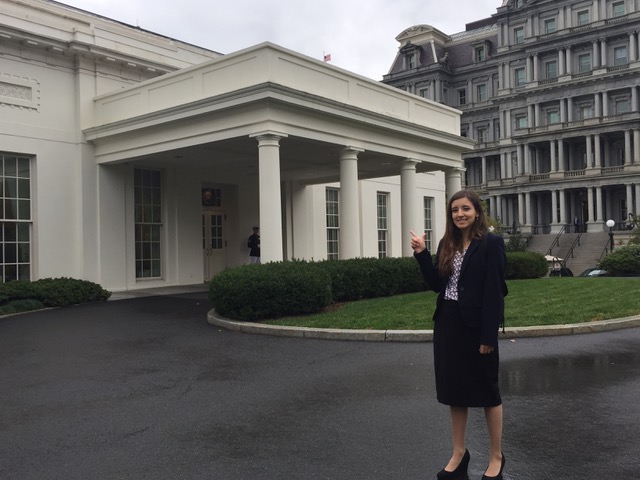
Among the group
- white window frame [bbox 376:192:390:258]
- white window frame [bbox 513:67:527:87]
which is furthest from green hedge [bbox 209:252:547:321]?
white window frame [bbox 513:67:527:87]

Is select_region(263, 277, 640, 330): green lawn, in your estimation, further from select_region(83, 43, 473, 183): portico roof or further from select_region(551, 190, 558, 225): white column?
select_region(551, 190, 558, 225): white column

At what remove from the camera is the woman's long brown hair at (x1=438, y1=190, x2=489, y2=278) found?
157 inches

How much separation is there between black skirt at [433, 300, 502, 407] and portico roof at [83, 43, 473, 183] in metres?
10.1

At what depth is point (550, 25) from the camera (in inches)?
2373

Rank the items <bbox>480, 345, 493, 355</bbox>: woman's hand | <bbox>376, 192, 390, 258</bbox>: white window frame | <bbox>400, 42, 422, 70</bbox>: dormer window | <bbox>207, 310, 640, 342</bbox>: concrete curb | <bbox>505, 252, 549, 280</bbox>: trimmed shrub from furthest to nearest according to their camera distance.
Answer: <bbox>400, 42, 422, 70</bbox>: dormer window
<bbox>376, 192, 390, 258</bbox>: white window frame
<bbox>505, 252, 549, 280</bbox>: trimmed shrub
<bbox>207, 310, 640, 342</bbox>: concrete curb
<bbox>480, 345, 493, 355</bbox>: woman's hand

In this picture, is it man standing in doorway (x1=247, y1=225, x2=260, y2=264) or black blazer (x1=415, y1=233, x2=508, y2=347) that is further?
man standing in doorway (x1=247, y1=225, x2=260, y2=264)

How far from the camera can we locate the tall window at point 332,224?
25.0 m

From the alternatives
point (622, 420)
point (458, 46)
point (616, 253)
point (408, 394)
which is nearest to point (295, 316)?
point (408, 394)

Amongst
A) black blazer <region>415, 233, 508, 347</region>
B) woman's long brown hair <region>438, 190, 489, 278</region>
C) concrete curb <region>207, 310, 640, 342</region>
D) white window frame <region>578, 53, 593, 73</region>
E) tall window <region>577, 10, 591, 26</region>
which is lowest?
concrete curb <region>207, 310, 640, 342</region>

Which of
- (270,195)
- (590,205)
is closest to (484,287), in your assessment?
(270,195)

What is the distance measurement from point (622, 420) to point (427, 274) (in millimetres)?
2458

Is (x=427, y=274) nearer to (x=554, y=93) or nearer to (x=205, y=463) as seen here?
(x=205, y=463)

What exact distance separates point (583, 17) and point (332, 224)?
46523 mm

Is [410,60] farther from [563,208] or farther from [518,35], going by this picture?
[563,208]
